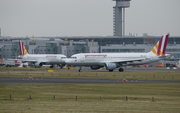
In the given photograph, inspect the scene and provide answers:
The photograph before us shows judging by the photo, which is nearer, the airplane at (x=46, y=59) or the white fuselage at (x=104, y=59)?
the white fuselage at (x=104, y=59)

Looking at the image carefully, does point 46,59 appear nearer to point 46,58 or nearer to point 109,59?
point 46,58

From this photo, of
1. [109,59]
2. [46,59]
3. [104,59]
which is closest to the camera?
[104,59]

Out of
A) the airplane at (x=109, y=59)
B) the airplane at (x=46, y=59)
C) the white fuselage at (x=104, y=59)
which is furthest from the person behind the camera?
the airplane at (x=46, y=59)

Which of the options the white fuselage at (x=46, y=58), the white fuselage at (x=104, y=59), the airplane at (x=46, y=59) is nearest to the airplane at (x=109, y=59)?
the white fuselage at (x=104, y=59)

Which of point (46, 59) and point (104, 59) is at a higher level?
point (104, 59)

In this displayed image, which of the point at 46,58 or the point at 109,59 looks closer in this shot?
the point at 109,59

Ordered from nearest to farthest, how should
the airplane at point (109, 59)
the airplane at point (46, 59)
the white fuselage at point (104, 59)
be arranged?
the airplane at point (109, 59), the white fuselage at point (104, 59), the airplane at point (46, 59)

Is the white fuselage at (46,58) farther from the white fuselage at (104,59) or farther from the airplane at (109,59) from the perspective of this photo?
the white fuselage at (104,59)

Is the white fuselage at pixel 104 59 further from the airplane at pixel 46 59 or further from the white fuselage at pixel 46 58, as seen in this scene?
the white fuselage at pixel 46 58

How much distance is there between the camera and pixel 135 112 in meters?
25.0

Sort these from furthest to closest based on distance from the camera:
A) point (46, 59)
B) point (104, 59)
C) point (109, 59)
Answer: point (46, 59), point (109, 59), point (104, 59)

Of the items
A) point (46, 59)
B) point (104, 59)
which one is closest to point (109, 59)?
point (104, 59)

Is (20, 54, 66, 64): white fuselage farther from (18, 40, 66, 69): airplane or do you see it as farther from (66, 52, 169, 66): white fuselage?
(66, 52, 169, 66): white fuselage

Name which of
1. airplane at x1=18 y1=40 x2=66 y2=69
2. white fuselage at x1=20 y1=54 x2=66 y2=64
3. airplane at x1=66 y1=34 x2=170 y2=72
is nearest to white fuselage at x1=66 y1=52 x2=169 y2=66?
airplane at x1=66 y1=34 x2=170 y2=72
